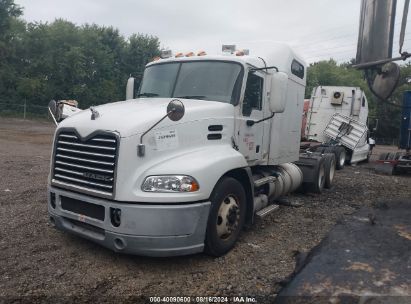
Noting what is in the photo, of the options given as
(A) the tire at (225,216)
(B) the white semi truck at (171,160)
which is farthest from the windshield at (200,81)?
(A) the tire at (225,216)

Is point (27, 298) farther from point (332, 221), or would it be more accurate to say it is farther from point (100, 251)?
point (332, 221)

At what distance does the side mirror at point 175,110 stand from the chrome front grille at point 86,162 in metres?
0.67

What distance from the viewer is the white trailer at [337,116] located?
14852mm

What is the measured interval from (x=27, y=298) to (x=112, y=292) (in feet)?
2.59

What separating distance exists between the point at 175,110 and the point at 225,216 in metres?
1.51

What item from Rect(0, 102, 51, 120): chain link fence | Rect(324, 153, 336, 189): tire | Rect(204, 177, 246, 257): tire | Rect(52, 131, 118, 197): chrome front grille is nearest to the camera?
Rect(52, 131, 118, 197): chrome front grille

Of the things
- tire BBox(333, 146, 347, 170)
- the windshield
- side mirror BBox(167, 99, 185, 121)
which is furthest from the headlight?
tire BBox(333, 146, 347, 170)

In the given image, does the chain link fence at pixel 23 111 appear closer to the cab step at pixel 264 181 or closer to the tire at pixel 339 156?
the tire at pixel 339 156

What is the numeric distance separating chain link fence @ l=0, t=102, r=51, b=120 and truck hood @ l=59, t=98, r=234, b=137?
29.3 metres

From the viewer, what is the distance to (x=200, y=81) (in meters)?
5.37

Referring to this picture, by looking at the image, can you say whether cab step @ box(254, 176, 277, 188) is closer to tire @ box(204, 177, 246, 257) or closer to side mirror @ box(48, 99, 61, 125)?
tire @ box(204, 177, 246, 257)

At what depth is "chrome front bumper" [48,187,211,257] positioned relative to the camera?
3.89m

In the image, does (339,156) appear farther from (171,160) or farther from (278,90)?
(171,160)

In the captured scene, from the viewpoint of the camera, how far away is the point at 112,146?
4.04 m
